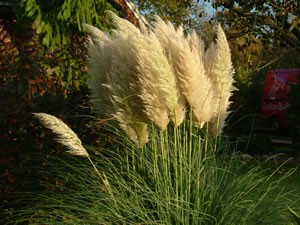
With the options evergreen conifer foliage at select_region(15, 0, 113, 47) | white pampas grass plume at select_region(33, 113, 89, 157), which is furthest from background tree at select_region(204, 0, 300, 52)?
white pampas grass plume at select_region(33, 113, 89, 157)

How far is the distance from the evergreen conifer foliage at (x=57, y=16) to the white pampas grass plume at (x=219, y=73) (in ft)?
16.0

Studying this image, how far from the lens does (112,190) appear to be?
9.97 feet

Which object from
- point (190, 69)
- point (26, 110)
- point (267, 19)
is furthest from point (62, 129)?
point (267, 19)

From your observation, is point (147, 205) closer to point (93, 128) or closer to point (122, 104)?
point (122, 104)

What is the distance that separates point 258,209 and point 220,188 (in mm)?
342

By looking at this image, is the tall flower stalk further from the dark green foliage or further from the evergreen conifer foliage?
the evergreen conifer foliage

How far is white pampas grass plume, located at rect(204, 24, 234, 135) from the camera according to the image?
10.5 feet

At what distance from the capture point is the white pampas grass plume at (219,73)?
320 cm

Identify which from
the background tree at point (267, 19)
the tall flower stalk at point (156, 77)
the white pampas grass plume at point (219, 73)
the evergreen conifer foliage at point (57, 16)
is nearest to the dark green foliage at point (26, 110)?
the tall flower stalk at point (156, 77)

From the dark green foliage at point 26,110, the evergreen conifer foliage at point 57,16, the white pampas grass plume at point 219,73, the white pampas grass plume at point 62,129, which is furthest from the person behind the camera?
the evergreen conifer foliage at point 57,16

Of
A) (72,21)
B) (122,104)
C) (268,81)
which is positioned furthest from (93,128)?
(268,81)

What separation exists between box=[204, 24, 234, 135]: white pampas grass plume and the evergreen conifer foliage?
4873mm

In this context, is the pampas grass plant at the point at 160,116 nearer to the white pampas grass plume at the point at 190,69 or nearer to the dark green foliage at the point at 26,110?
the white pampas grass plume at the point at 190,69

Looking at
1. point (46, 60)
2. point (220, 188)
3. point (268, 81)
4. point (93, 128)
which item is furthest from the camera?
point (268, 81)
